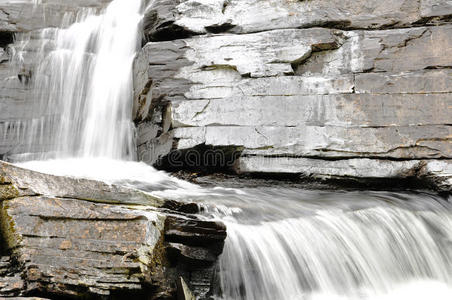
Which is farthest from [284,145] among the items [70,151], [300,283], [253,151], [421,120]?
[70,151]

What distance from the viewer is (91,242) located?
135 inches

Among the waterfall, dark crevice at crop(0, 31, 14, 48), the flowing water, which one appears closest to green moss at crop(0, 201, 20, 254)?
the flowing water

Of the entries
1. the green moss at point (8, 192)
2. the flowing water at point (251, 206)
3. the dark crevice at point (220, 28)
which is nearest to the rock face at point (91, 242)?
the green moss at point (8, 192)

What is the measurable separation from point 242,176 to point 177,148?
0.92 m

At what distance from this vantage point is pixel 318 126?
6574 millimetres

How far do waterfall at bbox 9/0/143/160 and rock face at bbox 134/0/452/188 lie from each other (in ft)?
1.76

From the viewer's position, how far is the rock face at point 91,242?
326 centimetres

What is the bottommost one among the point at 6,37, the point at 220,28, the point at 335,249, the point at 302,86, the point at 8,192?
the point at 335,249

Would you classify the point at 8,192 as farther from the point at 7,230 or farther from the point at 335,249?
the point at 335,249

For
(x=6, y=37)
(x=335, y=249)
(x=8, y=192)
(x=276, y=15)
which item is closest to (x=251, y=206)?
(x=335, y=249)

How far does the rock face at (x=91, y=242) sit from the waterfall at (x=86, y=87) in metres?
3.70

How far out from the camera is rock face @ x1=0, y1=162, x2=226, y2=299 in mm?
3262

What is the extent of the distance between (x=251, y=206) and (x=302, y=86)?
230 centimetres

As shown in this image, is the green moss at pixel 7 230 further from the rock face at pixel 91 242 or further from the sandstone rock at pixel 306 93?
the sandstone rock at pixel 306 93
